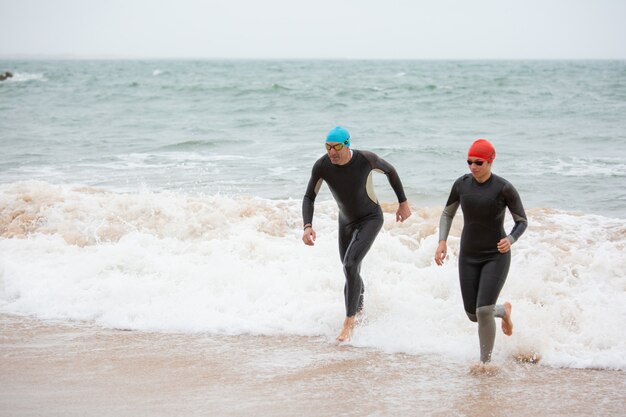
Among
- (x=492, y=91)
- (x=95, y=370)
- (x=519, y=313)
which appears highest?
(x=492, y=91)

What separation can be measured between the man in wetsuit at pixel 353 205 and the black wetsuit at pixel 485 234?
0.89m

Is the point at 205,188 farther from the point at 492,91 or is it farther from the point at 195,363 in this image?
the point at 492,91

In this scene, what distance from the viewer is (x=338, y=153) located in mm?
5969

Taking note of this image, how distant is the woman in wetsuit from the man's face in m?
1.14

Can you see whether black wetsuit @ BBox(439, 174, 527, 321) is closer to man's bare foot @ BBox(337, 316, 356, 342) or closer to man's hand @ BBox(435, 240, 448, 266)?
man's hand @ BBox(435, 240, 448, 266)

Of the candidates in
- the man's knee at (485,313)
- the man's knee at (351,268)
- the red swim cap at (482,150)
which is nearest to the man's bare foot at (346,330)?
the man's knee at (351,268)

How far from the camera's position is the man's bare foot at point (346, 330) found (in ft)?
20.0

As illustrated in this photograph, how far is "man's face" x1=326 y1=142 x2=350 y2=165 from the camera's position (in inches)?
232

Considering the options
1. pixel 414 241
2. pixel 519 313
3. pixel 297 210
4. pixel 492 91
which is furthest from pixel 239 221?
pixel 492 91

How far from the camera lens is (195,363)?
5.60 metres

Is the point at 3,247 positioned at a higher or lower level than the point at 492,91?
lower

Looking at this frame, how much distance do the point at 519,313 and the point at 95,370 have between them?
394cm

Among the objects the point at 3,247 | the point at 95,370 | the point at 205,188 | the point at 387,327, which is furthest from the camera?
the point at 205,188

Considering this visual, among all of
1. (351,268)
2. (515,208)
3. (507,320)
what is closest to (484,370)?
(507,320)
